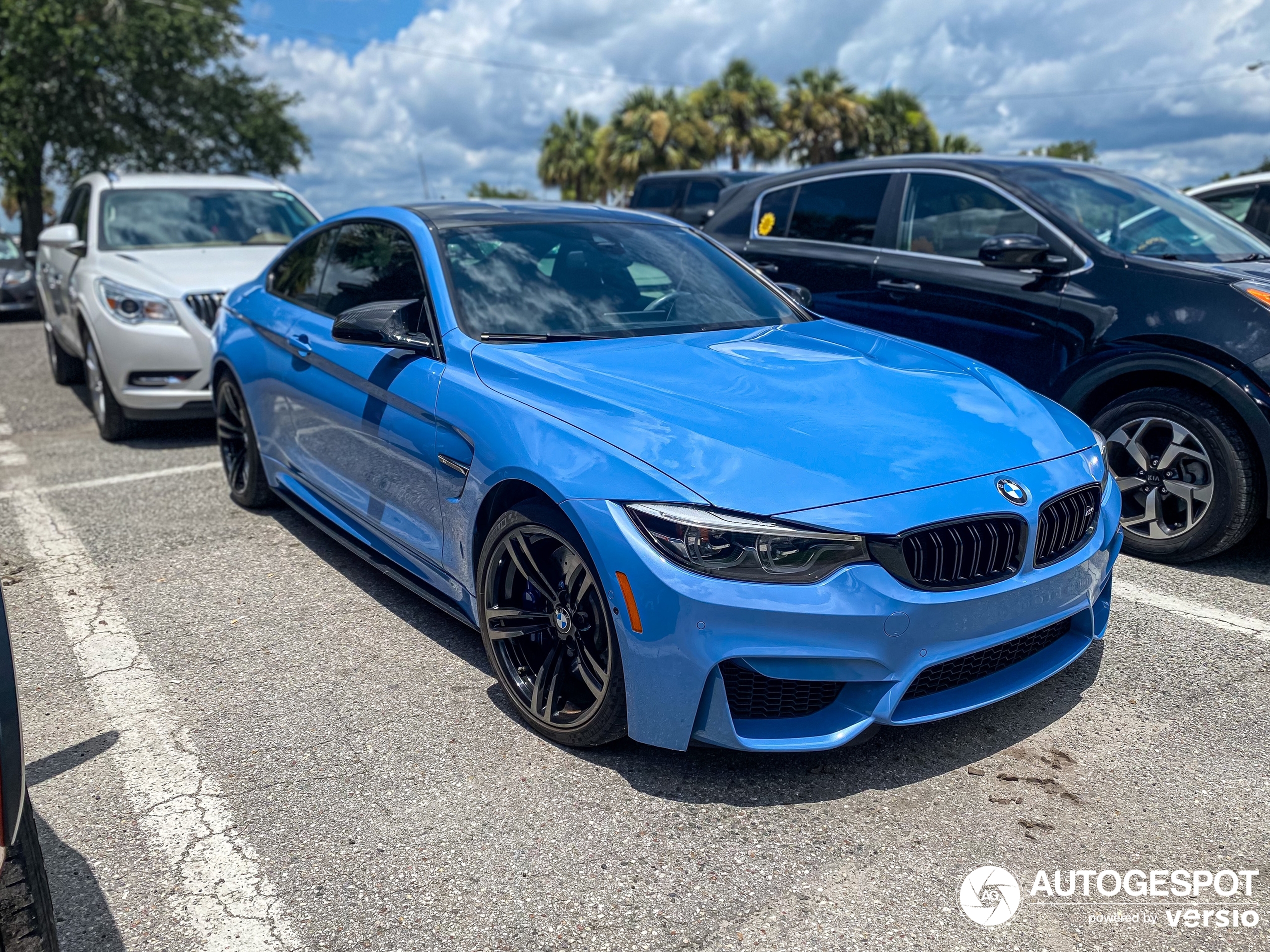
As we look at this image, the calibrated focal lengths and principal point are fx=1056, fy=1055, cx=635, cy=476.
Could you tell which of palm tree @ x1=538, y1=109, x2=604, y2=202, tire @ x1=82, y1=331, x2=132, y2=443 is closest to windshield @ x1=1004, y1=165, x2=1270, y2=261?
tire @ x1=82, y1=331, x2=132, y2=443

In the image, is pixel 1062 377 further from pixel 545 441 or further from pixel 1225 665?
pixel 545 441

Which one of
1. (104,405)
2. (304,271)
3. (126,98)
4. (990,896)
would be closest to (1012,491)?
(990,896)

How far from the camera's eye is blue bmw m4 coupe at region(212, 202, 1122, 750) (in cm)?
264

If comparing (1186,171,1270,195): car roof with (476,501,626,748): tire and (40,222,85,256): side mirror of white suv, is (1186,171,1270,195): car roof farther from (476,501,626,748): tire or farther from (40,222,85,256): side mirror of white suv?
(40,222,85,256): side mirror of white suv

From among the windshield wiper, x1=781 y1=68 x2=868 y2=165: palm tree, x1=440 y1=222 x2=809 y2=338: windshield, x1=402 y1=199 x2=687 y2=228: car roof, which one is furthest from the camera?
x1=781 y1=68 x2=868 y2=165: palm tree

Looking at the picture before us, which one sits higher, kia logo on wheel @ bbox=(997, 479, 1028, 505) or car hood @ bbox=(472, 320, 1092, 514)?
car hood @ bbox=(472, 320, 1092, 514)

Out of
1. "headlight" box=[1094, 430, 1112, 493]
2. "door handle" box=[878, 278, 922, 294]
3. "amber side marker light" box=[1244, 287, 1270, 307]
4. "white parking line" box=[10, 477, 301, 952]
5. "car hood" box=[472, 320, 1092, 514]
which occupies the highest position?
"amber side marker light" box=[1244, 287, 1270, 307]

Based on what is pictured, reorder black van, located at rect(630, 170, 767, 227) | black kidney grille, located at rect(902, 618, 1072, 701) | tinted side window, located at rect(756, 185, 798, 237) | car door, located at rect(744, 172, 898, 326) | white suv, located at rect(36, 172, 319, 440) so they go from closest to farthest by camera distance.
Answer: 1. black kidney grille, located at rect(902, 618, 1072, 701)
2. car door, located at rect(744, 172, 898, 326)
3. tinted side window, located at rect(756, 185, 798, 237)
4. white suv, located at rect(36, 172, 319, 440)
5. black van, located at rect(630, 170, 767, 227)

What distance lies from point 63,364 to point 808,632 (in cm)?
889

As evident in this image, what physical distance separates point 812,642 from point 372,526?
6.76 ft

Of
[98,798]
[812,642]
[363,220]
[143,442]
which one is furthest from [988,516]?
[143,442]

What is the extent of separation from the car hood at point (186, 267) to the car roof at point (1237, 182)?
6643 millimetres

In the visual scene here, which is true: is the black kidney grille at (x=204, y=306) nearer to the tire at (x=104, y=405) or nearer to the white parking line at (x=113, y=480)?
the tire at (x=104, y=405)

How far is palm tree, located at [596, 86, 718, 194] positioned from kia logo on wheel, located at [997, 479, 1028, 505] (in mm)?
37773
